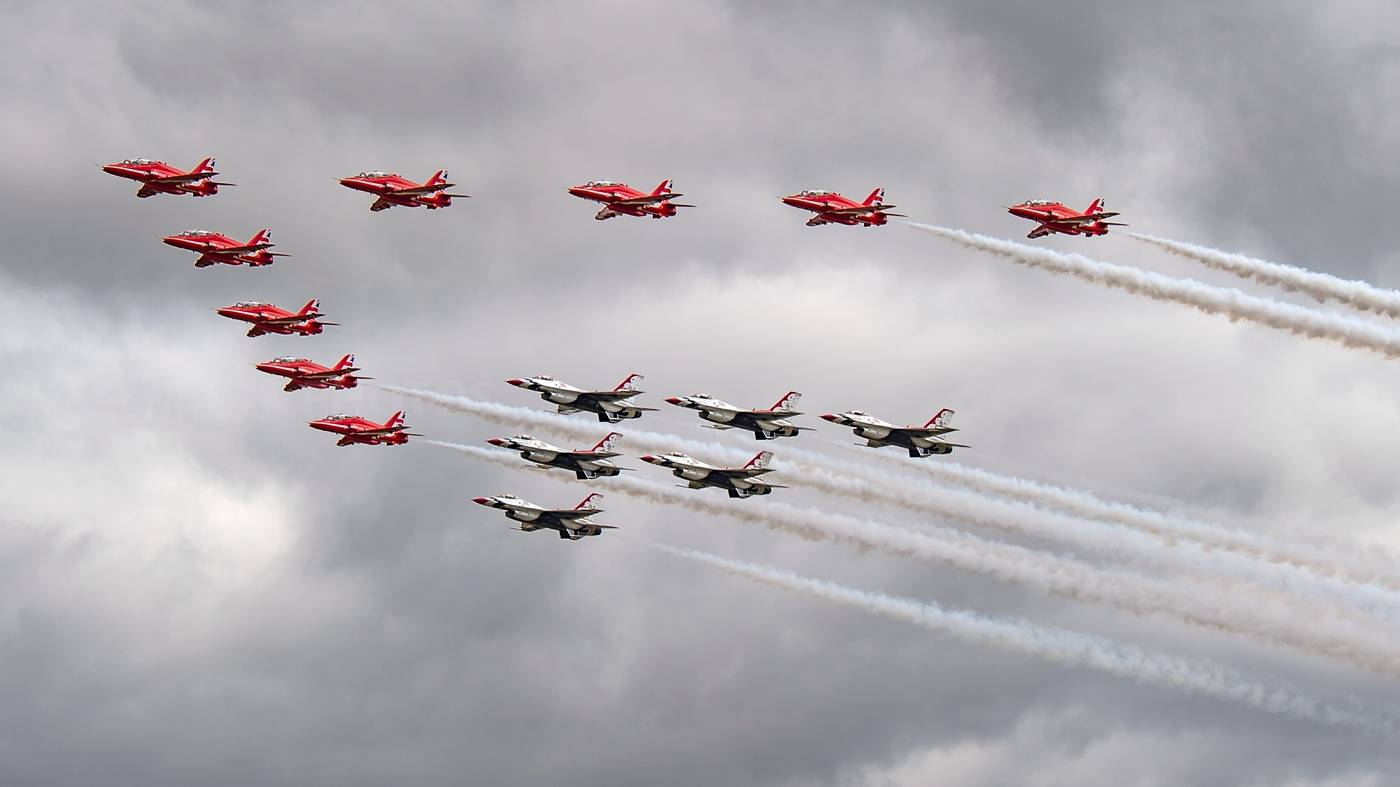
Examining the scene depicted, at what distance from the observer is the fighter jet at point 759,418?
447 feet

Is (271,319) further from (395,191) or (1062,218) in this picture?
(1062,218)

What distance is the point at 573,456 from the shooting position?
448ft

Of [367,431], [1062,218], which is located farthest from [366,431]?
[1062,218]

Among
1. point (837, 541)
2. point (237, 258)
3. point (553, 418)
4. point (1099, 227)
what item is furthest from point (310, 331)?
point (1099, 227)

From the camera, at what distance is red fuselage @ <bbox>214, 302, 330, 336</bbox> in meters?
145

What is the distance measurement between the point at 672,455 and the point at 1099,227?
32360mm

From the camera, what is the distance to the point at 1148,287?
125 m

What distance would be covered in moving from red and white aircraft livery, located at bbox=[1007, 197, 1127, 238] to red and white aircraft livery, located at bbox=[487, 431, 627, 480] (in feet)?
104

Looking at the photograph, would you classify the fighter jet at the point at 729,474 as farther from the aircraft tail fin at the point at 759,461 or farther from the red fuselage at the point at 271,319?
the red fuselage at the point at 271,319

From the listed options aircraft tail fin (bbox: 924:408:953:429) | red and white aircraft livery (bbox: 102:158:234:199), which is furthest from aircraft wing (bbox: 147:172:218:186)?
aircraft tail fin (bbox: 924:408:953:429)

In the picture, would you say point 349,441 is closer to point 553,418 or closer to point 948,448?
point 553,418

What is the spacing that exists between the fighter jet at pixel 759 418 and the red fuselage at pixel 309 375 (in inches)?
1072

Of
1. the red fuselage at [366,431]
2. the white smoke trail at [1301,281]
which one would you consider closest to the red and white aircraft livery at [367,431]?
the red fuselage at [366,431]

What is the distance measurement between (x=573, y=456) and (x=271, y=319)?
84.8 ft
